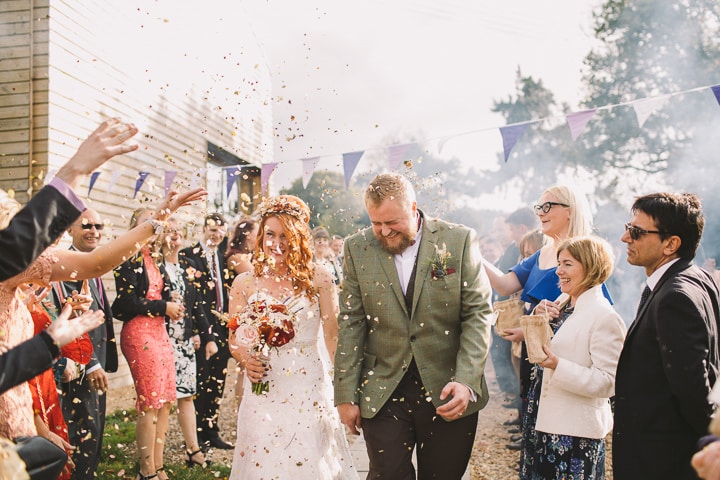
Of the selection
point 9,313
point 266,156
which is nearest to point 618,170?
point 266,156

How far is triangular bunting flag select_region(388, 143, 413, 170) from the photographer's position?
9508mm

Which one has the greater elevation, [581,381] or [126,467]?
[581,381]

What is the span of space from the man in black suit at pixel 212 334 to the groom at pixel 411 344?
3.25 m

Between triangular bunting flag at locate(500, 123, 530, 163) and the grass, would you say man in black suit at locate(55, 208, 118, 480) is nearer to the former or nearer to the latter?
the grass

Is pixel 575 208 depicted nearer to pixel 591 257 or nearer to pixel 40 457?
pixel 591 257

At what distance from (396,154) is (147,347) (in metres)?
5.28

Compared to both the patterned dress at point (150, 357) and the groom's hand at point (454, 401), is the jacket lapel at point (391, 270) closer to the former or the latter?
the groom's hand at point (454, 401)

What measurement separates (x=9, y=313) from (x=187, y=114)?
11.1 meters

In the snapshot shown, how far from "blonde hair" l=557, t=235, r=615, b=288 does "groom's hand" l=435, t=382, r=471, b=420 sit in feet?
3.26

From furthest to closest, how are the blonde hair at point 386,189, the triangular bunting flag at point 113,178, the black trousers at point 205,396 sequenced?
the triangular bunting flag at point 113,178, the black trousers at point 205,396, the blonde hair at point 386,189

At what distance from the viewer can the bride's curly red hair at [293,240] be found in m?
4.32

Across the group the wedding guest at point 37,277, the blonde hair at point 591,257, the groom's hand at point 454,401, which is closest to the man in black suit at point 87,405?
the wedding guest at point 37,277

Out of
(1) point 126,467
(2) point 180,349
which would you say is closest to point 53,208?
(2) point 180,349

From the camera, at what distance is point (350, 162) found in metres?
9.47
